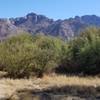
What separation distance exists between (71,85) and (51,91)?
6.38 ft

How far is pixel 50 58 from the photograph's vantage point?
3953cm

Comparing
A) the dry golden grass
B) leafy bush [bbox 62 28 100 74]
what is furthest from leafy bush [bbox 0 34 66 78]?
the dry golden grass

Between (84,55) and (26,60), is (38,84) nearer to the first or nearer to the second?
(26,60)

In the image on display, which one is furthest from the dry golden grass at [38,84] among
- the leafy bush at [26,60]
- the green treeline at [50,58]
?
the green treeline at [50,58]

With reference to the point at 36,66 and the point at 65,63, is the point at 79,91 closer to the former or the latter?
the point at 36,66

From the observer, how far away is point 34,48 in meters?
39.8

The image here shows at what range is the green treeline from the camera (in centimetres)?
3831

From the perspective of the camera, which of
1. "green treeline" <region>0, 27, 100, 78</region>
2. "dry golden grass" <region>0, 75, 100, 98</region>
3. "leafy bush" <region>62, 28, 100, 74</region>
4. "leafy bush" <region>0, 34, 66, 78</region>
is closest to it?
"dry golden grass" <region>0, 75, 100, 98</region>

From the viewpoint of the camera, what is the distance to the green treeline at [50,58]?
38.3 meters

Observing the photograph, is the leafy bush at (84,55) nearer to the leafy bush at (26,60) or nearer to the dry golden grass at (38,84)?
the leafy bush at (26,60)

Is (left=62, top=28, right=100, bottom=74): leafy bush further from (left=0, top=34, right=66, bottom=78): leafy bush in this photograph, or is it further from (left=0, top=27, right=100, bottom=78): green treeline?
(left=0, top=34, right=66, bottom=78): leafy bush

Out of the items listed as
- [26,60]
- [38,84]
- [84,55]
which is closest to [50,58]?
[26,60]

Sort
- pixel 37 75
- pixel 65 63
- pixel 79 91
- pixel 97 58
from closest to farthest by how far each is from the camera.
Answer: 1. pixel 79 91
2. pixel 37 75
3. pixel 97 58
4. pixel 65 63

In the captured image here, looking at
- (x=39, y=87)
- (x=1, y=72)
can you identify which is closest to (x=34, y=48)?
(x=1, y=72)
